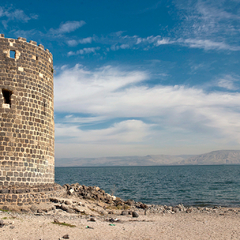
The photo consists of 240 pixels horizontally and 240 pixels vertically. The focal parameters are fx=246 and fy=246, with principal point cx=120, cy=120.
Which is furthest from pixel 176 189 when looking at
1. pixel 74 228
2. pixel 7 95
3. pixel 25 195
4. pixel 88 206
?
pixel 7 95

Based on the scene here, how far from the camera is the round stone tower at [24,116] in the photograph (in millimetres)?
12906

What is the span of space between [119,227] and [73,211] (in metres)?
3.56

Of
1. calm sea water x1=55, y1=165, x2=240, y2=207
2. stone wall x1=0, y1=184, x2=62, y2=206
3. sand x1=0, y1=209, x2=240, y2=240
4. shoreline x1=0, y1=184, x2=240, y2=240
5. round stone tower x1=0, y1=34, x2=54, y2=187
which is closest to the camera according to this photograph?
sand x1=0, y1=209, x2=240, y2=240

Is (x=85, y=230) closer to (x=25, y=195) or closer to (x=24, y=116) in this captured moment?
(x=25, y=195)

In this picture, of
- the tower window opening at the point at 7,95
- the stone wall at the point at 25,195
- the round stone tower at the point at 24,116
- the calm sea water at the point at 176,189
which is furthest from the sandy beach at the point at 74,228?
the calm sea water at the point at 176,189

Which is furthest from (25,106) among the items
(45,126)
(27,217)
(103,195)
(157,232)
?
(103,195)

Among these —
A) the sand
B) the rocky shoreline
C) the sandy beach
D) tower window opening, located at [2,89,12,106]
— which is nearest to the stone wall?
the rocky shoreline

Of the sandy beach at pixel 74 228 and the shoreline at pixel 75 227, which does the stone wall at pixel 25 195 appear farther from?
the sandy beach at pixel 74 228

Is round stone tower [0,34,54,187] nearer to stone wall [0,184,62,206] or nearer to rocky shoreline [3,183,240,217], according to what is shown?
stone wall [0,184,62,206]

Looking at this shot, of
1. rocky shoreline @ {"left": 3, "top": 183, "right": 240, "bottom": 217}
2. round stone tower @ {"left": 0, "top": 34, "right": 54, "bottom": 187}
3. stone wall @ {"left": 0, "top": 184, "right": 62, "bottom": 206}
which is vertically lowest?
rocky shoreline @ {"left": 3, "top": 183, "right": 240, "bottom": 217}

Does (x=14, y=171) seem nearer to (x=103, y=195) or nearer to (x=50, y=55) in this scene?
(x=50, y=55)

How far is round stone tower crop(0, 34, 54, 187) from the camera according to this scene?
1291 centimetres

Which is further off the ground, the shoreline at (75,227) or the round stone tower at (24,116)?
the round stone tower at (24,116)

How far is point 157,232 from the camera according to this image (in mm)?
11055
